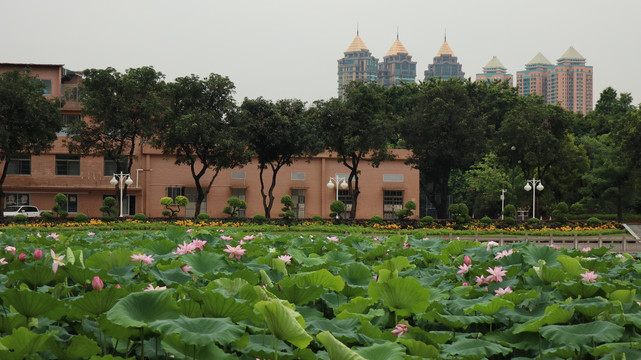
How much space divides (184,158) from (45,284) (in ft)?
98.7


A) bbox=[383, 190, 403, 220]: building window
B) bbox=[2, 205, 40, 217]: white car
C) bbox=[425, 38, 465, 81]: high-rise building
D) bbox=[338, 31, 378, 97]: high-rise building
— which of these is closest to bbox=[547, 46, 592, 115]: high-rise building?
bbox=[425, 38, 465, 81]: high-rise building

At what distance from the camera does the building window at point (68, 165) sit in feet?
124

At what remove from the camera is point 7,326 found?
95.0 inches

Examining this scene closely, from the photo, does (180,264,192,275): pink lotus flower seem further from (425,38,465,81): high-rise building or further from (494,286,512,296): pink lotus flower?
(425,38,465,81): high-rise building

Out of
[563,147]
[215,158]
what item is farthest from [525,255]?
[563,147]

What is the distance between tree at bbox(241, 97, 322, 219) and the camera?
3116cm

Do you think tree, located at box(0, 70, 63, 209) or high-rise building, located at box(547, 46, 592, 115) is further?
high-rise building, located at box(547, 46, 592, 115)

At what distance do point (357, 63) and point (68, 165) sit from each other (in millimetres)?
115234

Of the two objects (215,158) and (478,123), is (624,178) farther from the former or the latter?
(215,158)

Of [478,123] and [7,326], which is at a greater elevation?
[478,123]

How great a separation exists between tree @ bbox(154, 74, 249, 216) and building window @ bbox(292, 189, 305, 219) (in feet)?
28.7

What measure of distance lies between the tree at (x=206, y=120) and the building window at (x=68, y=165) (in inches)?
361

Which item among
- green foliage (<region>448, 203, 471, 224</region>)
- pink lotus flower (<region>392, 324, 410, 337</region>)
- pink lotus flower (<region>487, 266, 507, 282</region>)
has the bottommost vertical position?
green foliage (<region>448, 203, 471, 224</region>)

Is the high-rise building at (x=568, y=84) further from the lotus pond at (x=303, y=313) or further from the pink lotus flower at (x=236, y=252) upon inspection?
the lotus pond at (x=303, y=313)
